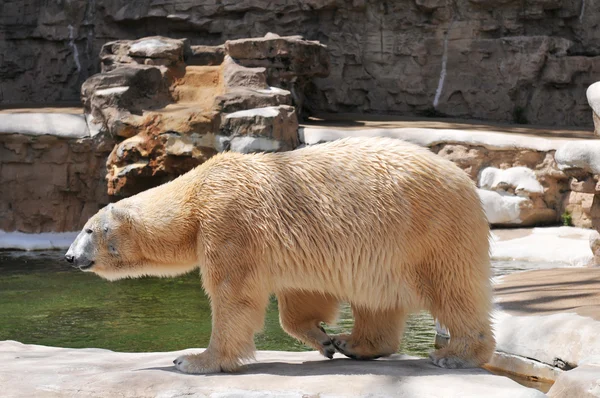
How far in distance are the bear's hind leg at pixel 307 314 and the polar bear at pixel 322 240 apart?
0.82 ft

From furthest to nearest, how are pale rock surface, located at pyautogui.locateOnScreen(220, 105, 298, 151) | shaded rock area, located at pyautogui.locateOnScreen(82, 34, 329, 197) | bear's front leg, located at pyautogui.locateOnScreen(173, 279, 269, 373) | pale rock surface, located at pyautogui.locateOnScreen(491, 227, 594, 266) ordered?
shaded rock area, located at pyautogui.locateOnScreen(82, 34, 329, 197), pale rock surface, located at pyautogui.locateOnScreen(220, 105, 298, 151), pale rock surface, located at pyautogui.locateOnScreen(491, 227, 594, 266), bear's front leg, located at pyautogui.locateOnScreen(173, 279, 269, 373)

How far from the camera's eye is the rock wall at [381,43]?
56.3ft

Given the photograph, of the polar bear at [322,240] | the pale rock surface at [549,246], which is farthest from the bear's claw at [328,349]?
the pale rock surface at [549,246]

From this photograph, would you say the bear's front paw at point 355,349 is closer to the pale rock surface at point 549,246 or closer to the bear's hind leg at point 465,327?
the bear's hind leg at point 465,327

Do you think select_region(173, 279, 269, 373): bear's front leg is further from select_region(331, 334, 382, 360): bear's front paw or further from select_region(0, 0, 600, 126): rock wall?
→ select_region(0, 0, 600, 126): rock wall

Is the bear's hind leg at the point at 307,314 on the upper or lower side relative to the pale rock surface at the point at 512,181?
upper

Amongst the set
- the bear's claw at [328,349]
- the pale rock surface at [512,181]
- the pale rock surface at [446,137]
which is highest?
the bear's claw at [328,349]

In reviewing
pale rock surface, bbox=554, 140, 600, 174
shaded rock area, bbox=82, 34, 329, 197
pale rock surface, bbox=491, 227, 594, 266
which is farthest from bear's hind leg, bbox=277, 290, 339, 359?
shaded rock area, bbox=82, 34, 329, 197

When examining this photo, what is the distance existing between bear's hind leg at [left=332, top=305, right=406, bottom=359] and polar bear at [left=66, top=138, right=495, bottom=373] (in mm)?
230

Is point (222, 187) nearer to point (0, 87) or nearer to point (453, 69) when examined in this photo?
point (453, 69)

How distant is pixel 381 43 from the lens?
17906 millimetres

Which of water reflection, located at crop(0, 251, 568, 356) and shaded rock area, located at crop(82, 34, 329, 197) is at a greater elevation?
shaded rock area, located at crop(82, 34, 329, 197)

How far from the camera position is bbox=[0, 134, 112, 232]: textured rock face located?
13195 mm

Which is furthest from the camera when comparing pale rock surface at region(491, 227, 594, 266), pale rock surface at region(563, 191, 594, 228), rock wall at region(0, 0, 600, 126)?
rock wall at region(0, 0, 600, 126)
